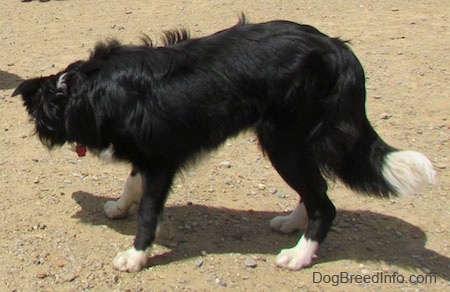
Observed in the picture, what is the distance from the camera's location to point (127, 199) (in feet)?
14.5

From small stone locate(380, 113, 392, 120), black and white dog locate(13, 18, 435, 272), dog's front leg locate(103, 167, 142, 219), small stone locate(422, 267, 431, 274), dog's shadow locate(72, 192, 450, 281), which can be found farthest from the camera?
small stone locate(380, 113, 392, 120)

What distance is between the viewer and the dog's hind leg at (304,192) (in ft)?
13.1

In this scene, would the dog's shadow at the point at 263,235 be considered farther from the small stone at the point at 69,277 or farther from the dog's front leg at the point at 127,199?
the small stone at the point at 69,277

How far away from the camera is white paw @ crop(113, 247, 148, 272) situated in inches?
154

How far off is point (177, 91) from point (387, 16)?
6.02 meters

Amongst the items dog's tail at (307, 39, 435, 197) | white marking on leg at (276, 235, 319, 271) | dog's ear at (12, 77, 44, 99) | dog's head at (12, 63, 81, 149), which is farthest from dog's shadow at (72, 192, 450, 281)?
dog's ear at (12, 77, 44, 99)

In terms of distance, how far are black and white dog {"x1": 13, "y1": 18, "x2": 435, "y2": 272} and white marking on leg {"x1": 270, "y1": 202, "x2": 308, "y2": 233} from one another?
1.00 ft

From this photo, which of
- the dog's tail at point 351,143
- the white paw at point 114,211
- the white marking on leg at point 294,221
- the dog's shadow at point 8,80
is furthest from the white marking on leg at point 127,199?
the dog's shadow at point 8,80

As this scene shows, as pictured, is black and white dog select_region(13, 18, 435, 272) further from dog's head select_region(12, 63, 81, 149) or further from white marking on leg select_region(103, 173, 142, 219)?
white marking on leg select_region(103, 173, 142, 219)

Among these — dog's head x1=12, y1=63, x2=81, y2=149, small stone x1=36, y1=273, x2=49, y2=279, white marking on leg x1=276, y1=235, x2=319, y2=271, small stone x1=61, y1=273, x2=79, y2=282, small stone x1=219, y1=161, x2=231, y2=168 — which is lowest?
small stone x1=219, y1=161, x2=231, y2=168

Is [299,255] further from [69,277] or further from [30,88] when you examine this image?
[30,88]

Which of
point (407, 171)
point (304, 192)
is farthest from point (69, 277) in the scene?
point (407, 171)

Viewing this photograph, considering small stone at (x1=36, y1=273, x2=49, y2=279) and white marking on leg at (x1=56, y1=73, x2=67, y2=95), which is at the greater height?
white marking on leg at (x1=56, y1=73, x2=67, y2=95)

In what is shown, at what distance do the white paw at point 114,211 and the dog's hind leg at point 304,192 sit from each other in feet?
3.29
